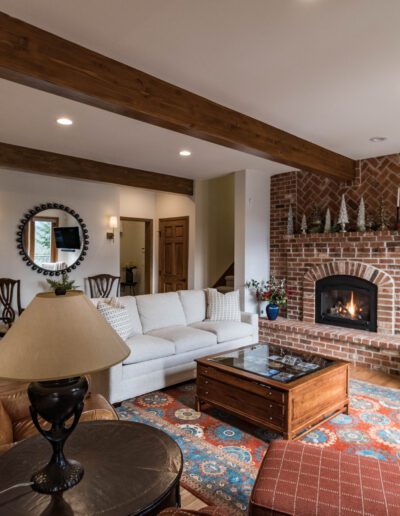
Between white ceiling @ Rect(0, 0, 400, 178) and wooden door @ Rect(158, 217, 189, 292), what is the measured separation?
10.6ft

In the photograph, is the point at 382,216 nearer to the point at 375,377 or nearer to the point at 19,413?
the point at 375,377

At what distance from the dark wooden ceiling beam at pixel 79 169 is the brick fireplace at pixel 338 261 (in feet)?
6.07

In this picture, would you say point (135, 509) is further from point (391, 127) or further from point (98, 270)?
point (98, 270)


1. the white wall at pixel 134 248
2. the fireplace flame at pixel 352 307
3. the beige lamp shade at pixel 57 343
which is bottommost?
the fireplace flame at pixel 352 307

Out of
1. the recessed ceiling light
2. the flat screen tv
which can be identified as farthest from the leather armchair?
the flat screen tv

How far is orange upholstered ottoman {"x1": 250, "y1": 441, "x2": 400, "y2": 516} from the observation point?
1.50 m

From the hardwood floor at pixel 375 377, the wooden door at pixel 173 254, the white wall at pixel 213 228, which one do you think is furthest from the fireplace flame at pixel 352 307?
the wooden door at pixel 173 254

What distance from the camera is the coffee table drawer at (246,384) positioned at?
2801 millimetres

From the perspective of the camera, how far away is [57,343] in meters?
1.17

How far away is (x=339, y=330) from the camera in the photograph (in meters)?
5.18

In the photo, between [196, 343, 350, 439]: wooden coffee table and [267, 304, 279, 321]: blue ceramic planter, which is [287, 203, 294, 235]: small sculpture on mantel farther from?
[196, 343, 350, 439]: wooden coffee table

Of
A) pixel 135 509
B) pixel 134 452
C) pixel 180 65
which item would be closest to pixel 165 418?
pixel 134 452

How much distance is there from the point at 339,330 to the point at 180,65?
3959 millimetres

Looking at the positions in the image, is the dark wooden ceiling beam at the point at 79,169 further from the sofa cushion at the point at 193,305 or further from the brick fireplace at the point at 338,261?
the sofa cushion at the point at 193,305
